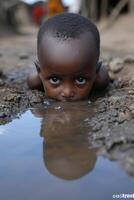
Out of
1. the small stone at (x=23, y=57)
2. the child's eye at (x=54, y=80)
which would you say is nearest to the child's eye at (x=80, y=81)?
the child's eye at (x=54, y=80)

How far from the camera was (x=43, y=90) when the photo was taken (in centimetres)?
407

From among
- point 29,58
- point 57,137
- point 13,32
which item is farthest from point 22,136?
point 13,32

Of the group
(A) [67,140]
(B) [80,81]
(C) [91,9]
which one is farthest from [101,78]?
(C) [91,9]

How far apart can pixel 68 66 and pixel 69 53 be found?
10 centimetres

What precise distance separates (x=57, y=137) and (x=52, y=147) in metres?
0.19

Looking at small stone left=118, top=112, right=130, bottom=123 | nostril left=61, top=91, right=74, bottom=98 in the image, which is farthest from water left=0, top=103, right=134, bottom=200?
nostril left=61, top=91, right=74, bottom=98

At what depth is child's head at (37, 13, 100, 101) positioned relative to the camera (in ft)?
11.5

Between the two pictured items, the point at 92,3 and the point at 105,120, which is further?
the point at 92,3

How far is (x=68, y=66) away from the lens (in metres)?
3.48

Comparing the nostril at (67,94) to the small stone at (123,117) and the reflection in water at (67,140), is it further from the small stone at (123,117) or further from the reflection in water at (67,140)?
the small stone at (123,117)

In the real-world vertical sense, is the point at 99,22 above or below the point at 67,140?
above

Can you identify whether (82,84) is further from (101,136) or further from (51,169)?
(51,169)

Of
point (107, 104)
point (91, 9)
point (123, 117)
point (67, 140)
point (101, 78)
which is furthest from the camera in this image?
point (91, 9)

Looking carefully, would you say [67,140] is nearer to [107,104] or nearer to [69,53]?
[107,104]
